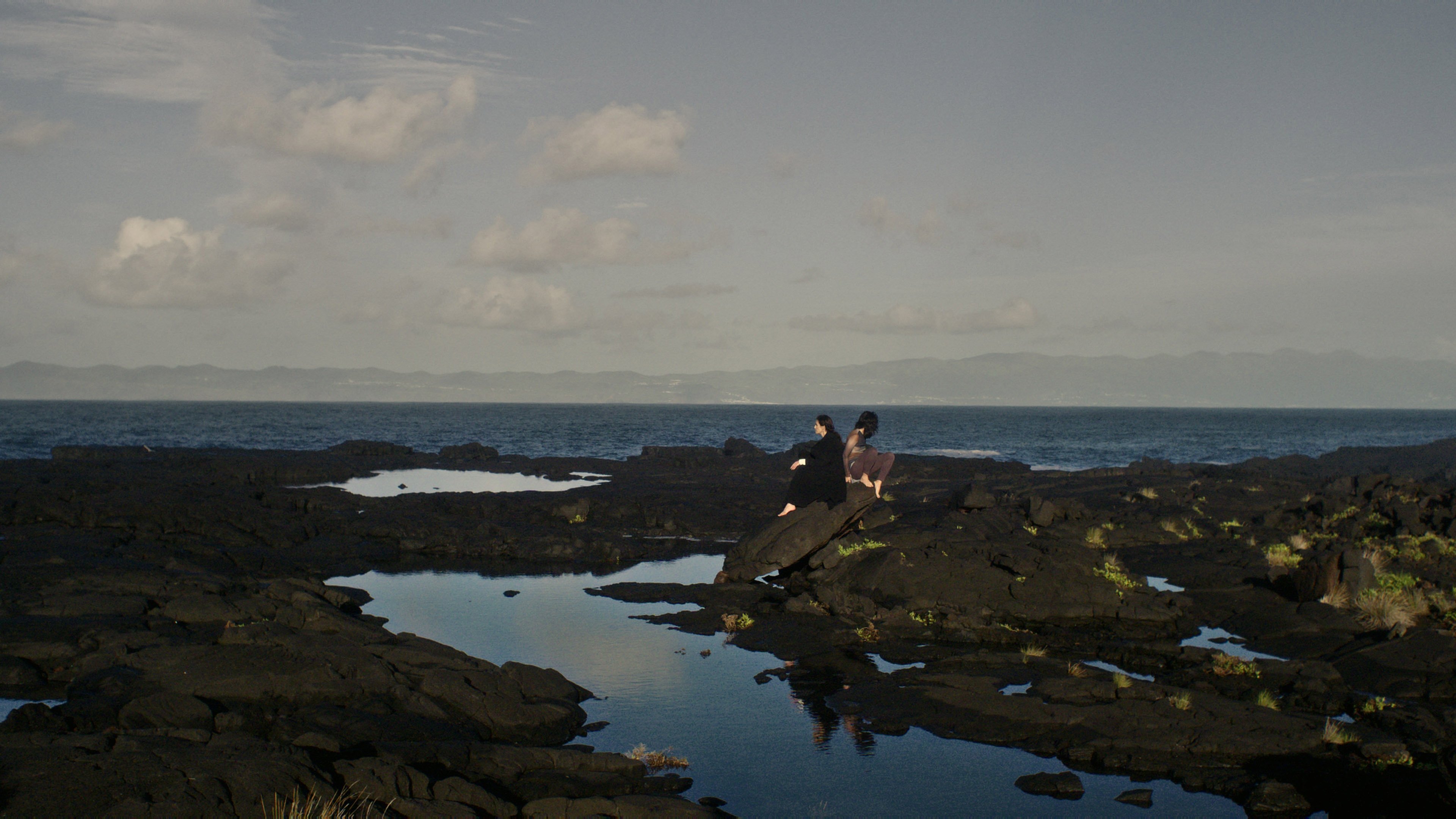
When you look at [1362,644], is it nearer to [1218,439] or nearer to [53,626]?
[53,626]

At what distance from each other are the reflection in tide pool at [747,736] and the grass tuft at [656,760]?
0.21 meters

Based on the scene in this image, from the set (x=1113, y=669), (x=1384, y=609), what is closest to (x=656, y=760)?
(x=1113, y=669)

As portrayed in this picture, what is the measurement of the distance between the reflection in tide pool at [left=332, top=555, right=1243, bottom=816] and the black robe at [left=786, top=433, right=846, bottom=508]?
5.22m

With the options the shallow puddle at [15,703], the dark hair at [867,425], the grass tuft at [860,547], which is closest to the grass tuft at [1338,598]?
the grass tuft at [860,547]

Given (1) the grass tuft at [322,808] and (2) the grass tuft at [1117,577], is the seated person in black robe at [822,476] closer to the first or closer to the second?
(2) the grass tuft at [1117,577]

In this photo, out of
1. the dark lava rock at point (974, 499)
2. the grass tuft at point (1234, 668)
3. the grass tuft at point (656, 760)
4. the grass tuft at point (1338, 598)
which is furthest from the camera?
the dark lava rock at point (974, 499)

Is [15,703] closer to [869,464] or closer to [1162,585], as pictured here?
[869,464]

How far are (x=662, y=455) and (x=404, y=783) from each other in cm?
6151

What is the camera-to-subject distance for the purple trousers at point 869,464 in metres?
25.2

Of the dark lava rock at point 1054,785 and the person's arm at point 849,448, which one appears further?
the person's arm at point 849,448

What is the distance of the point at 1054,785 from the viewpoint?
1130cm

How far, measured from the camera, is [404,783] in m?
9.77

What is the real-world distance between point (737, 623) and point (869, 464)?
286 inches

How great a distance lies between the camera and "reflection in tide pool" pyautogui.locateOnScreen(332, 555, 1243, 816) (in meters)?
10.9
